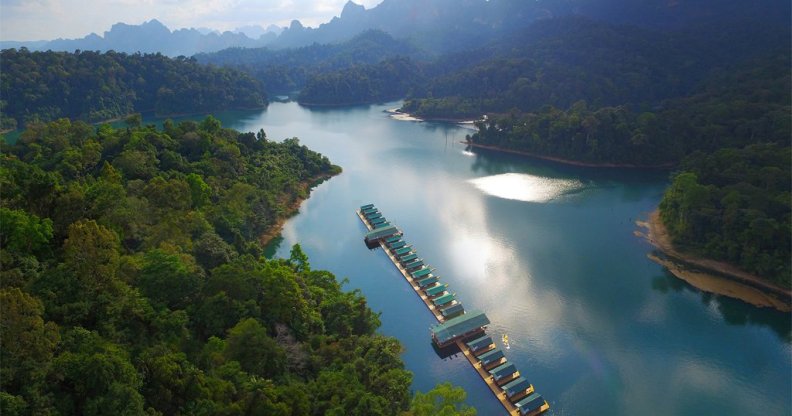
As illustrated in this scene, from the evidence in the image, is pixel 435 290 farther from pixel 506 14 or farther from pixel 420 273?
pixel 506 14

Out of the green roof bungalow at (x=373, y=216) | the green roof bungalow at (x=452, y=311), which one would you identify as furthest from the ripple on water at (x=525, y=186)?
the green roof bungalow at (x=452, y=311)

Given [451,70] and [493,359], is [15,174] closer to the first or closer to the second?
[493,359]

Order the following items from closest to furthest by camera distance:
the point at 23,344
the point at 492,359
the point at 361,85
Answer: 1. the point at 23,344
2. the point at 492,359
3. the point at 361,85

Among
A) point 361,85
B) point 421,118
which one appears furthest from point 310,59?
point 421,118

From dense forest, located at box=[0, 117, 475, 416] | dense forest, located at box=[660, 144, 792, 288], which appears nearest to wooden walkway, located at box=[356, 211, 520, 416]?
dense forest, located at box=[0, 117, 475, 416]

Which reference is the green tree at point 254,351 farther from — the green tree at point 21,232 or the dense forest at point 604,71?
the dense forest at point 604,71

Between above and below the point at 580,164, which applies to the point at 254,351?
below
